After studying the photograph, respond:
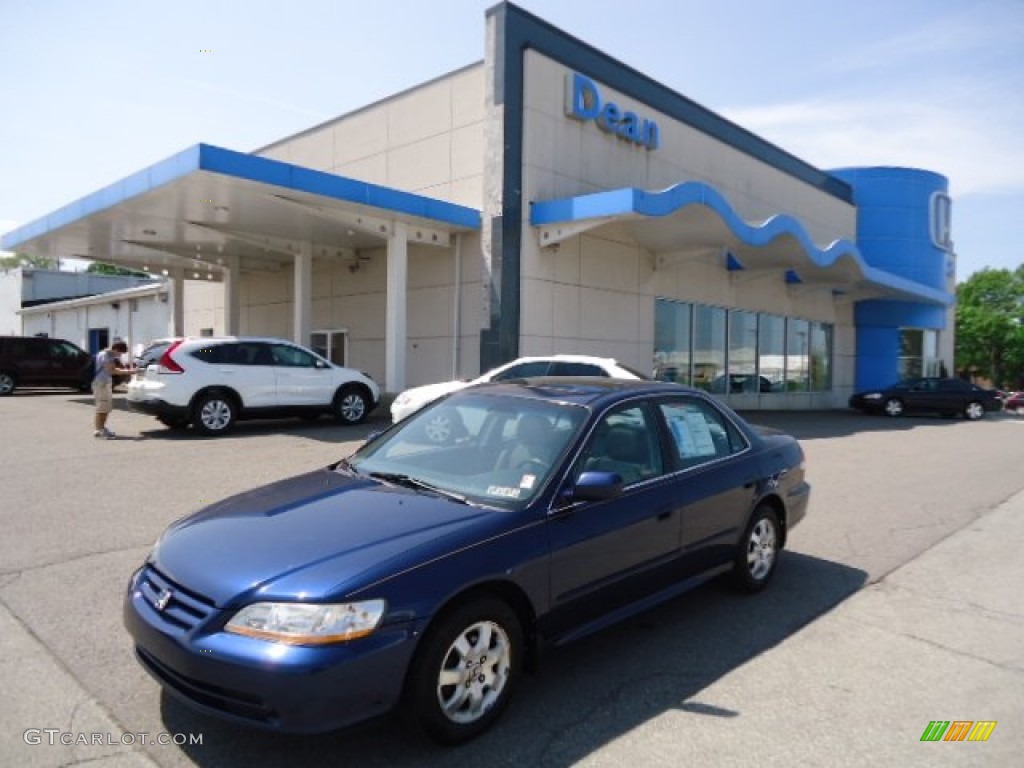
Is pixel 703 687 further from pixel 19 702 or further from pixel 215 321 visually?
pixel 215 321

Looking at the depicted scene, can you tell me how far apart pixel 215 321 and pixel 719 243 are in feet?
57.9

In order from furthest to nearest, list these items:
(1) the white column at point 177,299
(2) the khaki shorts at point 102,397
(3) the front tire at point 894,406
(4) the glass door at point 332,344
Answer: (3) the front tire at point 894,406 → (1) the white column at point 177,299 → (4) the glass door at point 332,344 → (2) the khaki shorts at point 102,397

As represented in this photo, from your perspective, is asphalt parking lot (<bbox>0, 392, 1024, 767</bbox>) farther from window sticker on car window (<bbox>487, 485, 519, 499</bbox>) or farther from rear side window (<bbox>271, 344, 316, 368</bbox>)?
rear side window (<bbox>271, 344, 316, 368</bbox>)

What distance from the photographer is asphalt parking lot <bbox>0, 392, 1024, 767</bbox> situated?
2.92 m

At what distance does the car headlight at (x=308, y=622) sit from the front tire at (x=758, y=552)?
290 cm

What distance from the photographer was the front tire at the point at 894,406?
955 inches

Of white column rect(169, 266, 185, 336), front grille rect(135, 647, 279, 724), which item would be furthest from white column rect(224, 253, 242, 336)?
front grille rect(135, 647, 279, 724)

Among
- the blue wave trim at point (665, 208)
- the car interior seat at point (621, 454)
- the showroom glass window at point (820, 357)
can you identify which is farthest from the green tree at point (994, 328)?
the car interior seat at point (621, 454)

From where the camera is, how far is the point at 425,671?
109 inches

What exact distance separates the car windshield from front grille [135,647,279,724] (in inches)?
49.6

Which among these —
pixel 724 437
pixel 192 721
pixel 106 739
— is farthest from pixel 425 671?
pixel 724 437

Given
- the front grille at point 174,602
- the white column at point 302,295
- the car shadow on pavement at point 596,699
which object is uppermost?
the white column at point 302,295

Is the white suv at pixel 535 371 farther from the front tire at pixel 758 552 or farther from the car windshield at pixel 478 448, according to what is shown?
the car windshield at pixel 478 448

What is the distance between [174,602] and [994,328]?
72.0 m
